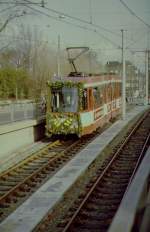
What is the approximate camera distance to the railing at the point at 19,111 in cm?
2194

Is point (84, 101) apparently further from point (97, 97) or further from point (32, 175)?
point (32, 175)

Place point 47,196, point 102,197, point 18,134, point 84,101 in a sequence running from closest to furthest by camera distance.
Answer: point 47,196
point 102,197
point 18,134
point 84,101

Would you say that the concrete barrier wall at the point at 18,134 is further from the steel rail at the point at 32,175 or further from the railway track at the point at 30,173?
the steel rail at the point at 32,175

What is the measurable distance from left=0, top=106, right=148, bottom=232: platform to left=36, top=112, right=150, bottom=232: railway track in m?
0.34

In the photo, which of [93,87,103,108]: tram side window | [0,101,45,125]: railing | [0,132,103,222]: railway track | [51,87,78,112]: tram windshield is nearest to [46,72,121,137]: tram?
[51,87,78,112]: tram windshield

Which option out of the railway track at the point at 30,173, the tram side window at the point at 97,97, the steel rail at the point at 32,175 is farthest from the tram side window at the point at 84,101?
the steel rail at the point at 32,175

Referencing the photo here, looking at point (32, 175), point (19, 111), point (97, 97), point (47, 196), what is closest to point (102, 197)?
point (47, 196)

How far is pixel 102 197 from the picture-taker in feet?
40.9

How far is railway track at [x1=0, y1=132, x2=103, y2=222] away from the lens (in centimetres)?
1233

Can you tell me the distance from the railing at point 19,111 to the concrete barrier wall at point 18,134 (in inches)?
15.7

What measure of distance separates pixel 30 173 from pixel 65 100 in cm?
814

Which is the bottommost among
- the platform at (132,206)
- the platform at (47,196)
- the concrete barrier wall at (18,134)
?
the platform at (47,196)

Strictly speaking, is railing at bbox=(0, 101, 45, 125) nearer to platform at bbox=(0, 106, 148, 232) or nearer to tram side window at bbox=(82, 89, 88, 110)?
tram side window at bbox=(82, 89, 88, 110)

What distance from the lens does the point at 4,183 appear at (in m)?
14.6
